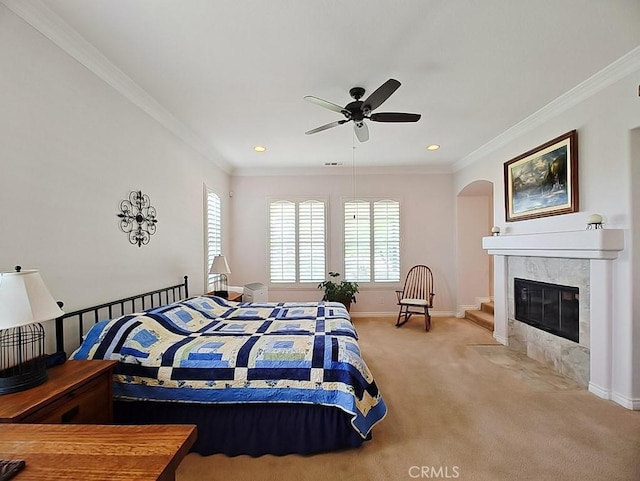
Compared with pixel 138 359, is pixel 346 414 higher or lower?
lower

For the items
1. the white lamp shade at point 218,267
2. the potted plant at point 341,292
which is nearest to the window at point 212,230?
the white lamp shade at point 218,267

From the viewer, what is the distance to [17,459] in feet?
2.97

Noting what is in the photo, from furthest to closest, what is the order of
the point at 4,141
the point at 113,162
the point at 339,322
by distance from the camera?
the point at 339,322 < the point at 113,162 < the point at 4,141

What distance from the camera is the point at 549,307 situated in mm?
3516

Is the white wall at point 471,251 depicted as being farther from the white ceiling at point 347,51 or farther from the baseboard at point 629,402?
the baseboard at point 629,402

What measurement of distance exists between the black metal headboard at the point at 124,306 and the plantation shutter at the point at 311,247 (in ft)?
8.11

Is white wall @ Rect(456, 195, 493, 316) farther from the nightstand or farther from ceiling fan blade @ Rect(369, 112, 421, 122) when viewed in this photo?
the nightstand

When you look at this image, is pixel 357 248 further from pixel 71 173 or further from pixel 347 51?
pixel 71 173

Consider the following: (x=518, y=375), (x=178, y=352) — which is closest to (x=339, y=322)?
(x=178, y=352)

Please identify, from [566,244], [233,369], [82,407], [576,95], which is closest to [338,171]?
[576,95]

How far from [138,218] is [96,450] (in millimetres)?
2328

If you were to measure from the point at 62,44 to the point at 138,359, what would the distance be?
2167mm

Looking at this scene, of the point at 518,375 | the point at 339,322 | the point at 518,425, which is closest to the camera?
the point at 518,425

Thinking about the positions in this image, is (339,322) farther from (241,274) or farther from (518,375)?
(241,274)
